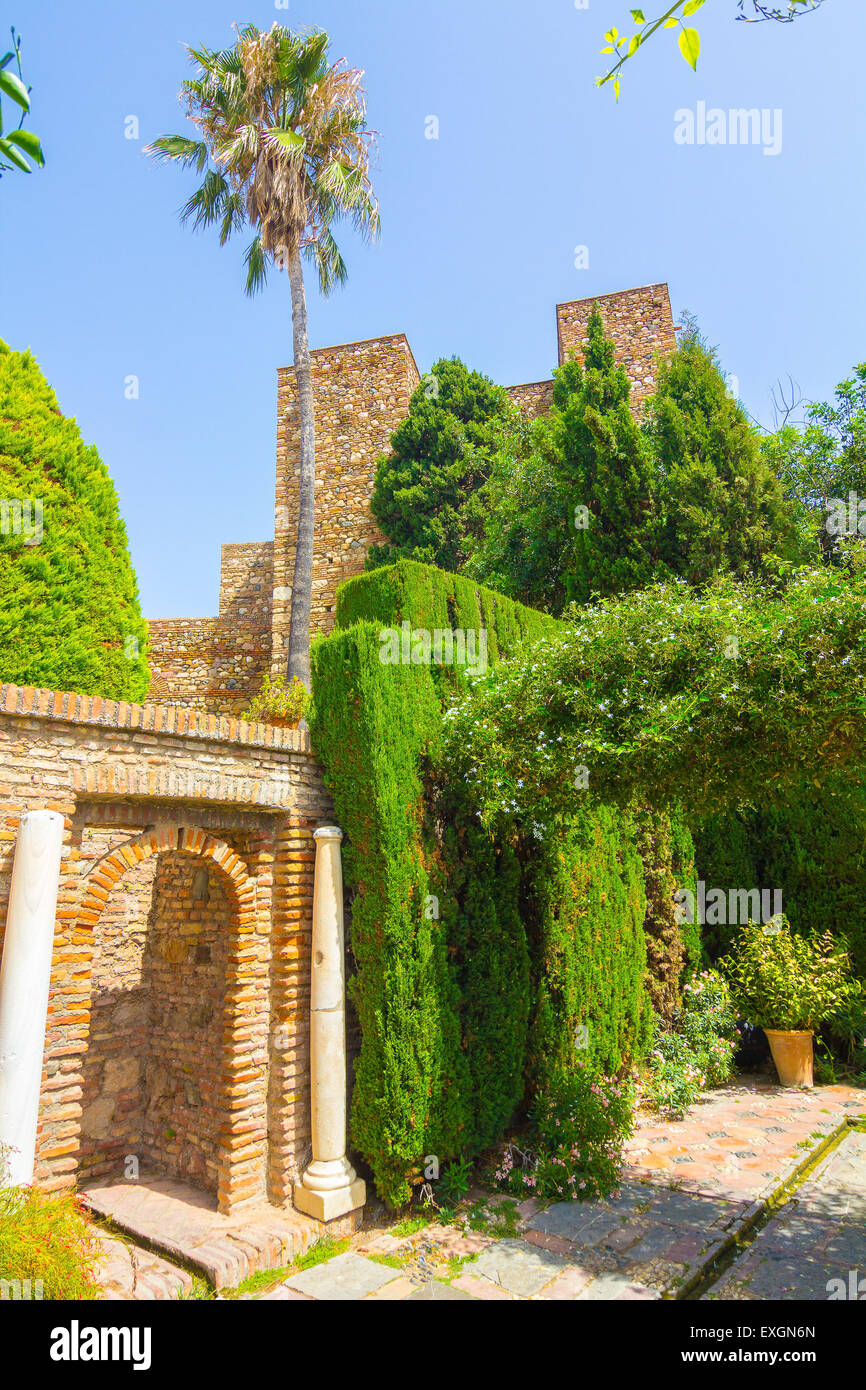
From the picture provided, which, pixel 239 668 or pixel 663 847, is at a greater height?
pixel 239 668

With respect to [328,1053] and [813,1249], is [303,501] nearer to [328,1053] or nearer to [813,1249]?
[328,1053]

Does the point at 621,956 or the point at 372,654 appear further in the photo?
the point at 621,956

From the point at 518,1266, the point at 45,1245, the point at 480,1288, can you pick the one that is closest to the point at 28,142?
the point at 45,1245

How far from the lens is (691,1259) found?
4.33m

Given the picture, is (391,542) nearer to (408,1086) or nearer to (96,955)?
(96,955)

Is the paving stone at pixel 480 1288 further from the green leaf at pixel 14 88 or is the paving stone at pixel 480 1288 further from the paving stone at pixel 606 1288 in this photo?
the green leaf at pixel 14 88

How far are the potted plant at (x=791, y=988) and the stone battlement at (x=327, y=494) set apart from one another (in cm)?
932

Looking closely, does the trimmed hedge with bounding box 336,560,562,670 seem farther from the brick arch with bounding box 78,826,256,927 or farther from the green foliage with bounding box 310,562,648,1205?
the brick arch with bounding box 78,826,256,927

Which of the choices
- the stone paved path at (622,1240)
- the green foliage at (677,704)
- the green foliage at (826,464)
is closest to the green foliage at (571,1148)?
the stone paved path at (622,1240)

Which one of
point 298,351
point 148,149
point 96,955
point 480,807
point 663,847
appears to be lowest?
point 96,955

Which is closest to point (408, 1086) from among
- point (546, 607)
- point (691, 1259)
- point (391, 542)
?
point (691, 1259)

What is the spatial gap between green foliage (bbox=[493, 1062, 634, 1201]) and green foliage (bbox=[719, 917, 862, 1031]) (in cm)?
340

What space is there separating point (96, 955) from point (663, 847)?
6255 millimetres

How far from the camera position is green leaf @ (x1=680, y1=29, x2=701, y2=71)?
4.60 ft
